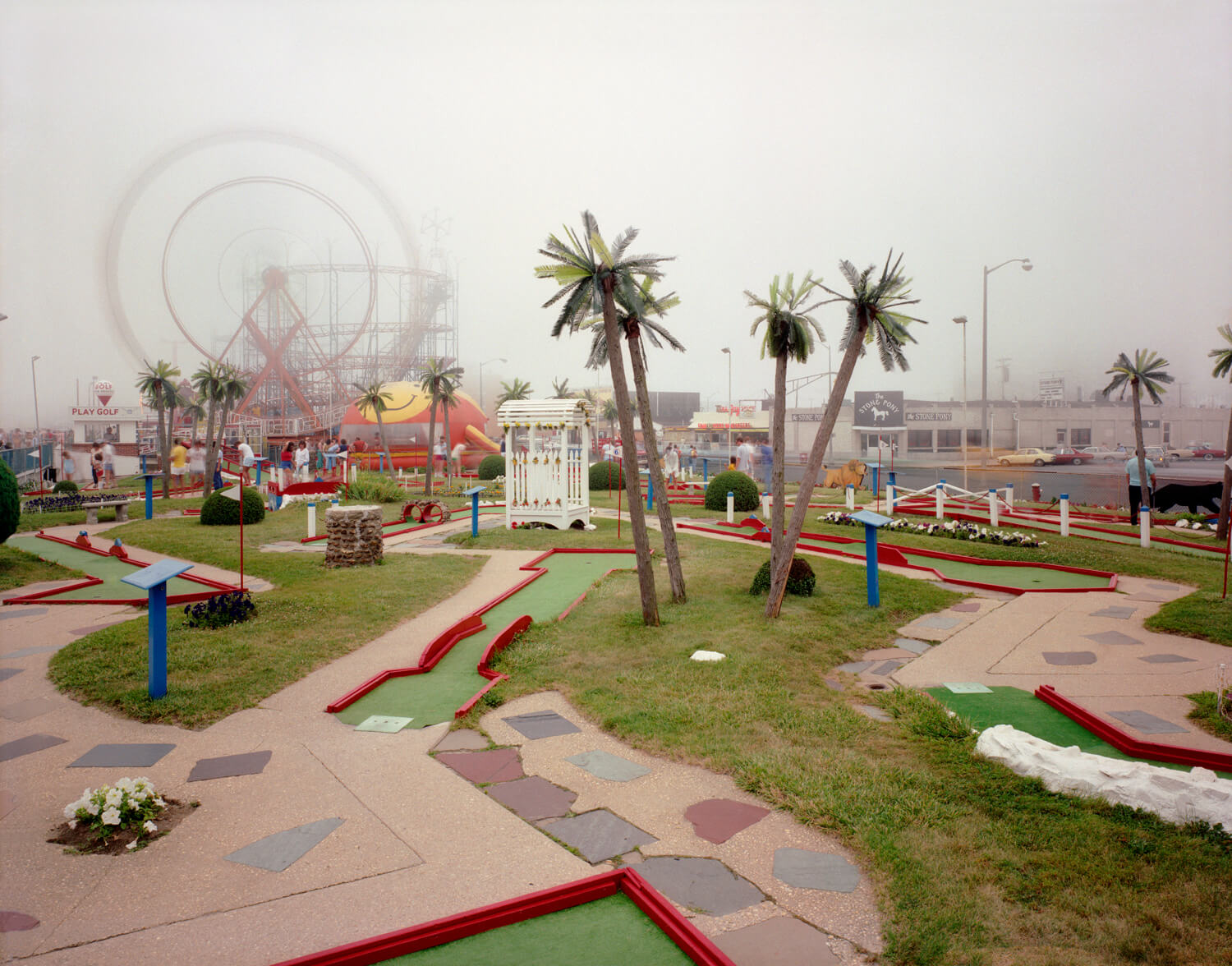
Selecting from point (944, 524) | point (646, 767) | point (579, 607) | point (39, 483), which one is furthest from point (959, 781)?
point (39, 483)

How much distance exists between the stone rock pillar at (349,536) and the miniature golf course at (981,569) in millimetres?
9233

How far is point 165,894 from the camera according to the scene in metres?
3.77

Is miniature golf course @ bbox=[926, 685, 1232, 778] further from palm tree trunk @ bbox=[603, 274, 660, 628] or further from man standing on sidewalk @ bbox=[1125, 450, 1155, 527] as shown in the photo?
man standing on sidewalk @ bbox=[1125, 450, 1155, 527]

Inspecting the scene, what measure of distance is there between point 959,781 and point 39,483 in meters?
35.1

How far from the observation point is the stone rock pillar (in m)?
13.0

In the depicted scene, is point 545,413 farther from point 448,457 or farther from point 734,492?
point 448,457

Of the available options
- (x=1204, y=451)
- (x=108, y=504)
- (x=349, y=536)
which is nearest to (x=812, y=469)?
(x=349, y=536)

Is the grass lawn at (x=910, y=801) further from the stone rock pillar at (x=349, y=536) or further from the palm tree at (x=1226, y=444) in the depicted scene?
the palm tree at (x=1226, y=444)

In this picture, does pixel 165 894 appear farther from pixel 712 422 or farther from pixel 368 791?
pixel 712 422

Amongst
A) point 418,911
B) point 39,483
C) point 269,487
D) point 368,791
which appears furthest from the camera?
point 39,483

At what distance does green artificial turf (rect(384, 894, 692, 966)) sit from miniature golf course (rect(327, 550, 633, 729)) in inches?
118

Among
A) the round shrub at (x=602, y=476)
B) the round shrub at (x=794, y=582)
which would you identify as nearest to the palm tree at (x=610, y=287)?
the round shrub at (x=794, y=582)

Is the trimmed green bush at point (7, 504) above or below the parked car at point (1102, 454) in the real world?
below

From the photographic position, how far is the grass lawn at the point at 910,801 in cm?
341
